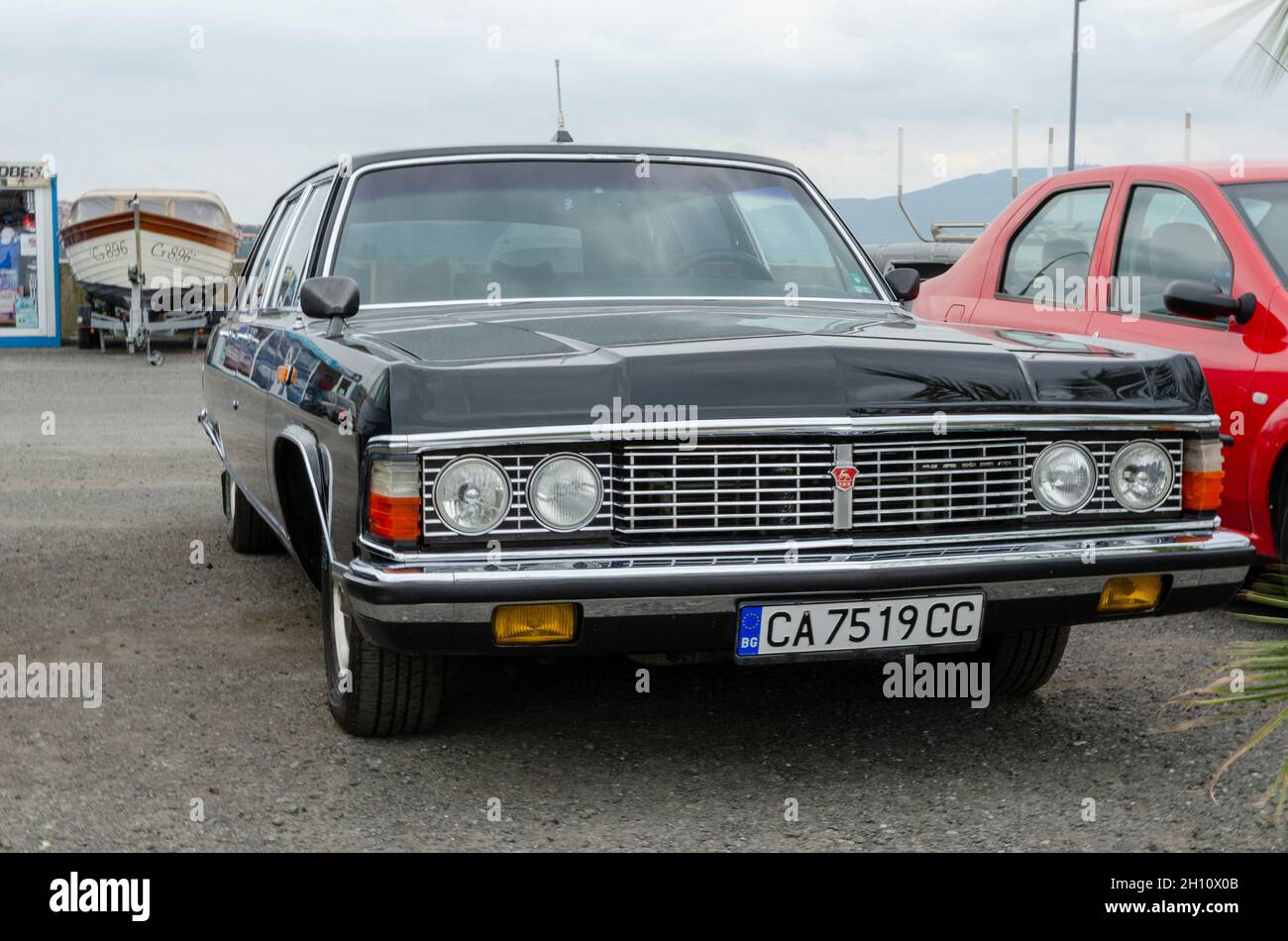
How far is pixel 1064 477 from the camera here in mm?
3859

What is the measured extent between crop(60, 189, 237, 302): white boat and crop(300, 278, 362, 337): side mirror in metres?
20.8

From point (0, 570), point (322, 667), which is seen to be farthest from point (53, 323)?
point (322, 667)

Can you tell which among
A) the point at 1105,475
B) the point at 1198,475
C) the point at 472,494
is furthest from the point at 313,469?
the point at 1198,475

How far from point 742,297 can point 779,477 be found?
4.77ft

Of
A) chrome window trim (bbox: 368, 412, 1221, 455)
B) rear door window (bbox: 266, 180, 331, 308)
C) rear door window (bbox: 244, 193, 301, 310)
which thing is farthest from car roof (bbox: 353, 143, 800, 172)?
chrome window trim (bbox: 368, 412, 1221, 455)

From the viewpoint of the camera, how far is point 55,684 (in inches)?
192

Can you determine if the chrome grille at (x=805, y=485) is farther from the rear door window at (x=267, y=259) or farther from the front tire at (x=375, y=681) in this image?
the rear door window at (x=267, y=259)

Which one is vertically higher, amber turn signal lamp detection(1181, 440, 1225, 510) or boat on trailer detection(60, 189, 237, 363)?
boat on trailer detection(60, 189, 237, 363)

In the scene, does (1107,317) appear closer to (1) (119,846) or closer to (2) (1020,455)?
(2) (1020,455)

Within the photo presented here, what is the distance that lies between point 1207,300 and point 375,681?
330 centimetres

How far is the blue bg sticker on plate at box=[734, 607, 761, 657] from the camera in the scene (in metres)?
3.54

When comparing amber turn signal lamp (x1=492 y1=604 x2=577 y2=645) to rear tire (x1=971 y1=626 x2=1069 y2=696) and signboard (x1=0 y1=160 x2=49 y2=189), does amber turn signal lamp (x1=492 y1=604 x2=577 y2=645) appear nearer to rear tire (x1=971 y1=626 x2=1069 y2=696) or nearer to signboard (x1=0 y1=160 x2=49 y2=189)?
rear tire (x1=971 y1=626 x2=1069 y2=696)

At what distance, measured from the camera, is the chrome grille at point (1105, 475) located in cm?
383

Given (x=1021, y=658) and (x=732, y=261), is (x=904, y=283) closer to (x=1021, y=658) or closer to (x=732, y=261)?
(x=732, y=261)
